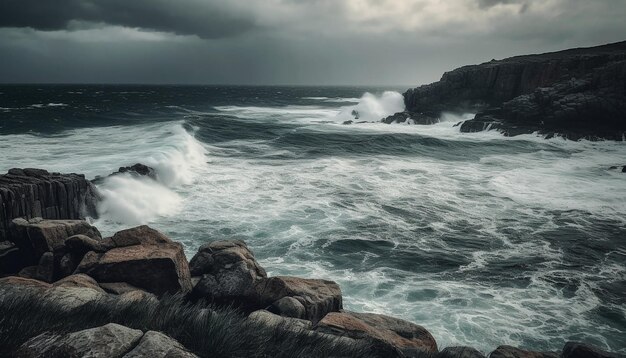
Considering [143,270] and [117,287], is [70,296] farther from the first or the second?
[143,270]

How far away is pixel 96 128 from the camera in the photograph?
4544 centimetres

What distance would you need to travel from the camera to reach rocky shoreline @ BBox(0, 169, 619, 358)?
14.6 feet

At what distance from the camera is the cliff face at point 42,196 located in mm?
13461

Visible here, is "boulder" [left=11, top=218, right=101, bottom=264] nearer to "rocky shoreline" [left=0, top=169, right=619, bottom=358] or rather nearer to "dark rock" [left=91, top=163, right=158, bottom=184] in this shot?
"rocky shoreline" [left=0, top=169, right=619, bottom=358]

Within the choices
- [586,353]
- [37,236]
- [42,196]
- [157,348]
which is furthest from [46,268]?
[586,353]

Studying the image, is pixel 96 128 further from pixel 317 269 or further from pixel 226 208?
pixel 317 269

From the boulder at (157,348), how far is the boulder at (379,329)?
291cm

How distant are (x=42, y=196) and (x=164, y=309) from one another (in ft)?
41.0

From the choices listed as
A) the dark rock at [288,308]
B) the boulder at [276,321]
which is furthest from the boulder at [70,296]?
the dark rock at [288,308]

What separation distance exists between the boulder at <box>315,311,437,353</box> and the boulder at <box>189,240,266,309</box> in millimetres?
1826

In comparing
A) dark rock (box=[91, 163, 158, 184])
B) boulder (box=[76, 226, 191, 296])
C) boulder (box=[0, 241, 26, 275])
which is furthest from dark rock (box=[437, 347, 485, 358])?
dark rock (box=[91, 163, 158, 184])

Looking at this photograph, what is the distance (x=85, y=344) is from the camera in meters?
4.19

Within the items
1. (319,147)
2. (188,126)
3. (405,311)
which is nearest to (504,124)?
(319,147)

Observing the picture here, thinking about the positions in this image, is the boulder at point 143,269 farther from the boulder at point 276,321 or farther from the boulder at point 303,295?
the boulder at point 276,321
